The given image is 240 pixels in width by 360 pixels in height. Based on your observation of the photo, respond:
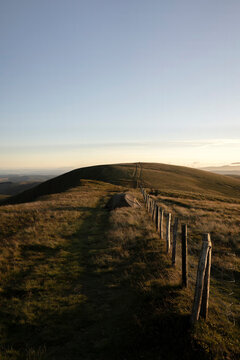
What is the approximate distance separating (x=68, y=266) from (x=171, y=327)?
613cm

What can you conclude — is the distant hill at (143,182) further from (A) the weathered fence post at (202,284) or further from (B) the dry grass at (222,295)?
(A) the weathered fence post at (202,284)

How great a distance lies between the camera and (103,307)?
7.34 meters

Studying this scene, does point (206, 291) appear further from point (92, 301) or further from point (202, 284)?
point (92, 301)

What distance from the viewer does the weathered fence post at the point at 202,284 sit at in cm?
609

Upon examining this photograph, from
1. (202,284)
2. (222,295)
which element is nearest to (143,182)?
(222,295)

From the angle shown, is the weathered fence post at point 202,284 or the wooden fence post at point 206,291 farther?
the wooden fence post at point 206,291

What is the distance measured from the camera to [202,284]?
20.5 ft

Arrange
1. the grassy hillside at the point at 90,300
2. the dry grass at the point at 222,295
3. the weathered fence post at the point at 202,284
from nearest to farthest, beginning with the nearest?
the dry grass at the point at 222,295 < the grassy hillside at the point at 90,300 < the weathered fence post at the point at 202,284

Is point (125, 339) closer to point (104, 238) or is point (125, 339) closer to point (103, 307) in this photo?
point (103, 307)

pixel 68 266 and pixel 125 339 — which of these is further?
pixel 68 266

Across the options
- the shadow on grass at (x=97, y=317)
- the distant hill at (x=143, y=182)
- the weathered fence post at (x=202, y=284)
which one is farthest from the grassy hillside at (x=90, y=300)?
the distant hill at (x=143, y=182)

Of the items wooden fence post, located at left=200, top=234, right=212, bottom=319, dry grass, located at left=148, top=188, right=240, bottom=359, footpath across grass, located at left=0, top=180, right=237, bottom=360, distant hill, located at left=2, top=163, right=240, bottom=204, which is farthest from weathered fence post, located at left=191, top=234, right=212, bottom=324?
distant hill, located at left=2, top=163, right=240, bottom=204

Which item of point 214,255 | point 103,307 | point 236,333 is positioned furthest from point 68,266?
point 214,255

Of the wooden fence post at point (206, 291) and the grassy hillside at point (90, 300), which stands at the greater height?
the wooden fence post at point (206, 291)
